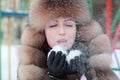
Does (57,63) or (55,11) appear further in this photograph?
(55,11)

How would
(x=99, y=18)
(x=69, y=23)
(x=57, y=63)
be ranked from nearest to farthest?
(x=57, y=63) < (x=69, y=23) < (x=99, y=18)

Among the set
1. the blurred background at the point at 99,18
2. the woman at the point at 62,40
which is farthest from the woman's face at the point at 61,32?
the blurred background at the point at 99,18

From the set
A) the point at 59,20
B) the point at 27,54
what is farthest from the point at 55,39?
the point at 27,54

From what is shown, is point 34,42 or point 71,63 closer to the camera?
point 71,63

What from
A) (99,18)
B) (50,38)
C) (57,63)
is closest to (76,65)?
(57,63)

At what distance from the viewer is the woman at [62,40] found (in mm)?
1615

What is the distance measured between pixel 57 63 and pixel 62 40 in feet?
0.39

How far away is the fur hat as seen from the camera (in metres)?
1.68

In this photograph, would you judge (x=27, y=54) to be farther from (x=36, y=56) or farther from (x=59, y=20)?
(x=59, y=20)

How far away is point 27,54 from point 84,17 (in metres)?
0.30

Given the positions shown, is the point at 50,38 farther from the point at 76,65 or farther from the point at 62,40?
the point at 76,65

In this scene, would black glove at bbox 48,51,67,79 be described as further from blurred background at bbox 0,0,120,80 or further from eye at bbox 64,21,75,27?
blurred background at bbox 0,0,120,80

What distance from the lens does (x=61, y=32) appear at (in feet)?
5.27

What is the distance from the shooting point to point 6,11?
10.6 feet
